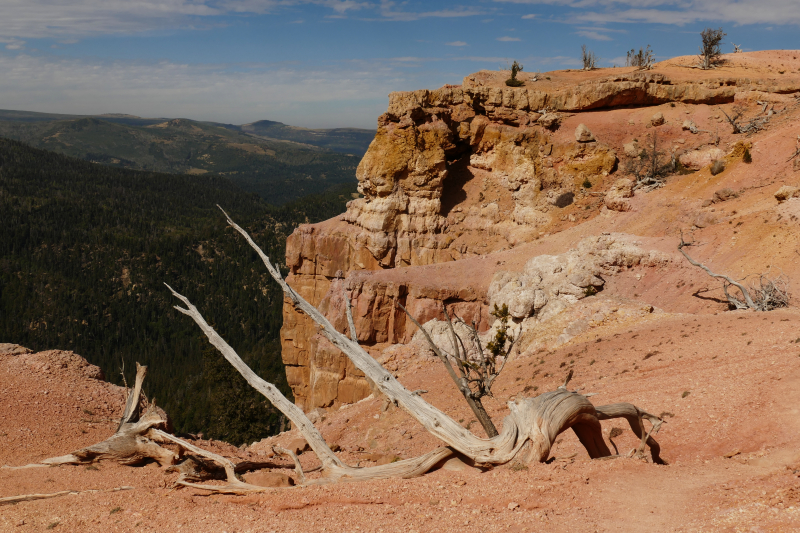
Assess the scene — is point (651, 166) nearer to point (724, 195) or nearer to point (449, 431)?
point (724, 195)

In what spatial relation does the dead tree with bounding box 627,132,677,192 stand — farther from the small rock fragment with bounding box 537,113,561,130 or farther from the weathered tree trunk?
the weathered tree trunk

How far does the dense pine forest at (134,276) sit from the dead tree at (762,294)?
50536 mm

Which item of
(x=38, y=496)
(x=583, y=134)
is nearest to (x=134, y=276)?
(x=583, y=134)

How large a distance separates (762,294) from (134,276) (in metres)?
117

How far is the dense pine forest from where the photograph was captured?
83625 mm

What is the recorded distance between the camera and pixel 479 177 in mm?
39500

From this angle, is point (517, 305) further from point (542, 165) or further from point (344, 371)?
point (542, 165)

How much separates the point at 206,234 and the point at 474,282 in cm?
11016

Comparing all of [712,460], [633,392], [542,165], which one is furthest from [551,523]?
[542,165]

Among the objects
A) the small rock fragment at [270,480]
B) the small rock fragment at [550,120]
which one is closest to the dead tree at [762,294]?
the small rock fragment at [270,480]

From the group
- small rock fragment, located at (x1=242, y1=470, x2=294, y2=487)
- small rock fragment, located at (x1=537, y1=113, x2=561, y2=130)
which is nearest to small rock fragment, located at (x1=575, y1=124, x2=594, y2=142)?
small rock fragment, located at (x1=537, y1=113, x2=561, y2=130)

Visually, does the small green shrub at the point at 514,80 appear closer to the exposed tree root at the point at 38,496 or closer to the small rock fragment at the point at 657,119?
the small rock fragment at the point at 657,119

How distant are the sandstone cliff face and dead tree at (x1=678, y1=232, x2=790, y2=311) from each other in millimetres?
→ 15937

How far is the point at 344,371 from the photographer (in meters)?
29.0
